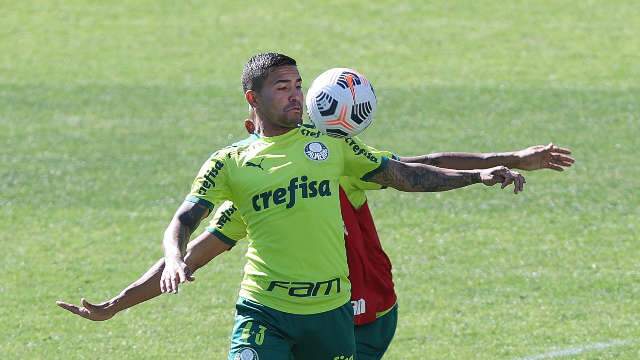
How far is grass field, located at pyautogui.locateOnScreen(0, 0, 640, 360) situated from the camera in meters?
11.6

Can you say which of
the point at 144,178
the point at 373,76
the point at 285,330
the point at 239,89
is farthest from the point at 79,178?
the point at 285,330

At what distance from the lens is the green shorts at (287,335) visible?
23.0 ft

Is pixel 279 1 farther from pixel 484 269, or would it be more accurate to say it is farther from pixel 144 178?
pixel 484 269

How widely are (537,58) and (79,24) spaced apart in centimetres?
827

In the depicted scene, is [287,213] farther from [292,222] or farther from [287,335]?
[287,335]

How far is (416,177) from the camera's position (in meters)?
7.38

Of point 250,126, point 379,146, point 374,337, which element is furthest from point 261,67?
point 379,146

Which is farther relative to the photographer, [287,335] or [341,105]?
[341,105]

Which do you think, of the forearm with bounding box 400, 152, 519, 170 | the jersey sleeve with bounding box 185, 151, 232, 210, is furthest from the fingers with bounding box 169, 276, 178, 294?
the forearm with bounding box 400, 152, 519, 170

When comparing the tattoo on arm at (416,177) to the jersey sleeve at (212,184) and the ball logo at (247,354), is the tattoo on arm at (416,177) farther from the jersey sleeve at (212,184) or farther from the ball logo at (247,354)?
the ball logo at (247,354)

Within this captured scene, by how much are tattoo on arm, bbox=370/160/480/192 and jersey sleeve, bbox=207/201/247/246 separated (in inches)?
32.3

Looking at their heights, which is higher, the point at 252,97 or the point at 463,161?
the point at 252,97

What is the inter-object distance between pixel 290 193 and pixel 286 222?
0.48 ft

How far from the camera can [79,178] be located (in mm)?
16828
